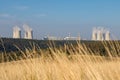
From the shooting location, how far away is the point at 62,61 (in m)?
5.31

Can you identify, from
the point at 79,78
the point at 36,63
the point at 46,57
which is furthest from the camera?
the point at 46,57

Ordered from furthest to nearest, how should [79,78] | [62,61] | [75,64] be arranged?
[75,64] < [62,61] < [79,78]

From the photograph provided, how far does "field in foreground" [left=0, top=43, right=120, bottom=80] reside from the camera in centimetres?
465

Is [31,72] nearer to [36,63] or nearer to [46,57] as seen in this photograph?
[36,63]

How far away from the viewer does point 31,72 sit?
6070mm

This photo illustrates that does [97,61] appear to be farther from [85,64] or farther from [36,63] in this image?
[36,63]

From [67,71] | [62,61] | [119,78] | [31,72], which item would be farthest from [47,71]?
[119,78]

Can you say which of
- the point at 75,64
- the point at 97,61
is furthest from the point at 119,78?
the point at 75,64

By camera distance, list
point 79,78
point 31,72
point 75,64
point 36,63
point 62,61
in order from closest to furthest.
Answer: point 79,78
point 62,61
point 75,64
point 31,72
point 36,63

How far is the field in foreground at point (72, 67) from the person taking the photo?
15.3ft

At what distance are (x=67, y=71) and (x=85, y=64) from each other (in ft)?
0.82

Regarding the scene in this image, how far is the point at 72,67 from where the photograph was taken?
5.57 metres

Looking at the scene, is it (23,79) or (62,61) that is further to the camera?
(23,79)

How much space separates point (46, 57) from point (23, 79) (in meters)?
0.85
